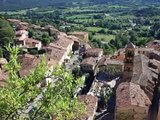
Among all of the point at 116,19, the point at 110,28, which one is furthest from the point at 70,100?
the point at 116,19

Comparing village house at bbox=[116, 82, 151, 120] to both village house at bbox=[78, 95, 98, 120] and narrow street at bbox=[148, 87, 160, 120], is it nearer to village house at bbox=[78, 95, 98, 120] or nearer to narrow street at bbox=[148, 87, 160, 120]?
narrow street at bbox=[148, 87, 160, 120]

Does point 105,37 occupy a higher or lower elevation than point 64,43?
lower

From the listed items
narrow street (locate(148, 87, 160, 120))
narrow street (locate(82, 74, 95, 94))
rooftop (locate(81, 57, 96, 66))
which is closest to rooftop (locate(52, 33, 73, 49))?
rooftop (locate(81, 57, 96, 66))

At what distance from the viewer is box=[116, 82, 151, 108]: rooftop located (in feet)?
115

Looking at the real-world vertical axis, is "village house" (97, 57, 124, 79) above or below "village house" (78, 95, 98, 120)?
below

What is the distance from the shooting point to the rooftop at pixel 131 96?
3513cm

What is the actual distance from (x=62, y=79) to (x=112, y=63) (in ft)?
140

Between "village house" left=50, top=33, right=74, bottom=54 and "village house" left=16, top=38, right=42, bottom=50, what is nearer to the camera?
"village house" left=16, top=38, right=42, bottom=50

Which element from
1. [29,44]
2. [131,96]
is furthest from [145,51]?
Answer: [131,96]

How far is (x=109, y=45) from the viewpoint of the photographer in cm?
8456

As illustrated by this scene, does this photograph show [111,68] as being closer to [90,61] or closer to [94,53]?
[90,61]

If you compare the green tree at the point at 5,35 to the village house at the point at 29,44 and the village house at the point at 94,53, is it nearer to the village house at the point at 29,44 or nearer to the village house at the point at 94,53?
the village house at the point at 29,44

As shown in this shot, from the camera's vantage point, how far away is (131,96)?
120ft

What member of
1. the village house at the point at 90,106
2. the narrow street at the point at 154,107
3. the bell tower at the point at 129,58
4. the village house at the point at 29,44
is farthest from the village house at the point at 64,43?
the narrow street at the point at 154,107
